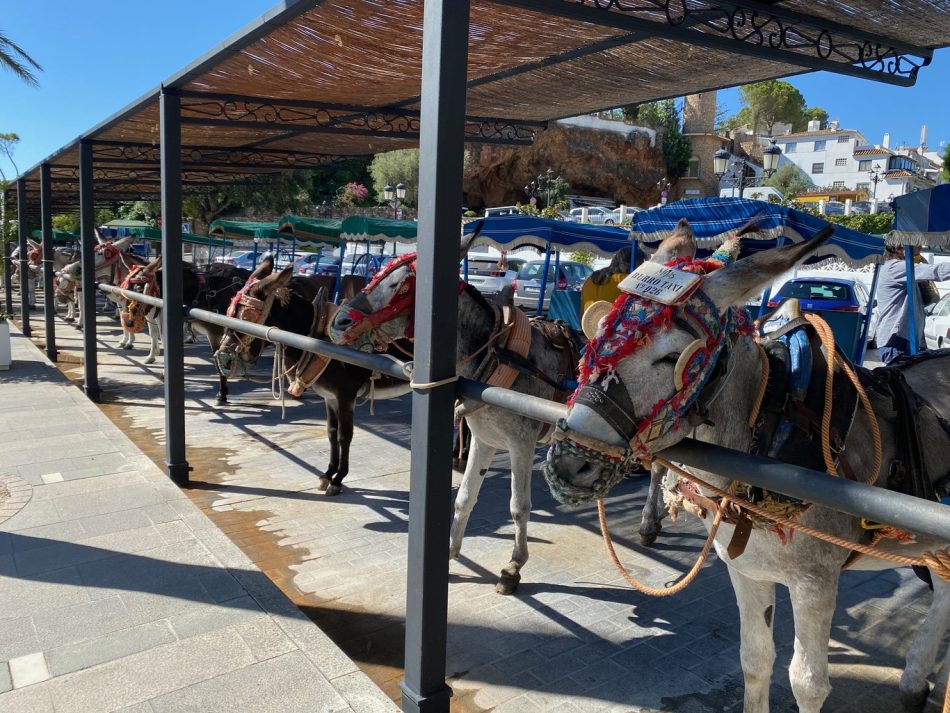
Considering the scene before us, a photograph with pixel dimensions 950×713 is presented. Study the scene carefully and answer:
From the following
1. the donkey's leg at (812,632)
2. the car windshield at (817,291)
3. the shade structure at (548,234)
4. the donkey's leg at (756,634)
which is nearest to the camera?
the donkey's leg at (812,632)

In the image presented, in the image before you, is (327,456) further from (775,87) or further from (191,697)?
(775,87)

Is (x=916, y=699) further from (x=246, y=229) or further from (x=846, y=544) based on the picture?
(x=246, y=229)

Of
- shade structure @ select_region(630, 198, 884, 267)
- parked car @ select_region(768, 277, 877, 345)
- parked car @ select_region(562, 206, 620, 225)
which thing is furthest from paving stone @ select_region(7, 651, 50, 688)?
parked car @ select_region(562, 206, 620, 225)

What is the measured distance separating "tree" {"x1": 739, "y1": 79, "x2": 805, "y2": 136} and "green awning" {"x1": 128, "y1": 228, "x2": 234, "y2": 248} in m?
73.9

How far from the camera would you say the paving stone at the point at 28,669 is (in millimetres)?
2996

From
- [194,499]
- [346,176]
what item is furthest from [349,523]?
[346,176]

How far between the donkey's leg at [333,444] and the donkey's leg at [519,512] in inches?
89.3

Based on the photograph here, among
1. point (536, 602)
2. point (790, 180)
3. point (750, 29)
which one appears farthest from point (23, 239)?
point (790, 180)

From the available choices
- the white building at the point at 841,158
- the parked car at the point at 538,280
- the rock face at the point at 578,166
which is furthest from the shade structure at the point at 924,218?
the white building at the point at 841,158

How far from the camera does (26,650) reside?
322cm

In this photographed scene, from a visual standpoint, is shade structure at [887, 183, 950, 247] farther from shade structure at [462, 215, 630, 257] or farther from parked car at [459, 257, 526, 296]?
parked car at [459, 257, 526, 296]

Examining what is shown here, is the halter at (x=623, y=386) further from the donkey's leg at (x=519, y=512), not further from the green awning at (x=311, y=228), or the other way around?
the green awning at (x=311, y=228)

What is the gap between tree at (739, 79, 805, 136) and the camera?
262 feet

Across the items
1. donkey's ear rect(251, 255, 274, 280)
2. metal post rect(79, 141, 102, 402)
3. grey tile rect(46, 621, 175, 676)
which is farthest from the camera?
metal post rect(79, 141, 102, 402)
